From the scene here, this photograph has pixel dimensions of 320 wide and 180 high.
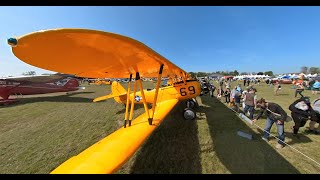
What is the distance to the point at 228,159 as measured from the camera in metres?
3.89

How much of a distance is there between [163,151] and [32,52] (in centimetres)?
359

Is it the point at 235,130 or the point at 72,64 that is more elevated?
the point at 72,64

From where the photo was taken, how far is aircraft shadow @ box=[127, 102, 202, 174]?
11.8ft

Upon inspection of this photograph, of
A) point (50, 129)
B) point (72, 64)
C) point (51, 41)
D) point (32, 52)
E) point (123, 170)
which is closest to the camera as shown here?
point (51, 41)

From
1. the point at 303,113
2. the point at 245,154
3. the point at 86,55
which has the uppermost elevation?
the point at 86,55

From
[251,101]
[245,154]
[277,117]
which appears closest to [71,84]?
[251,101]

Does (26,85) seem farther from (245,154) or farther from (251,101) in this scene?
(245,154)

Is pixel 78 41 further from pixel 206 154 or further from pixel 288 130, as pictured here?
pixel 288 130

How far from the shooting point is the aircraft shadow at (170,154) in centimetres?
359

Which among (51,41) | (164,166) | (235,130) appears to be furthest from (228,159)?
(51,41)

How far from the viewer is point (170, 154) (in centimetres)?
417

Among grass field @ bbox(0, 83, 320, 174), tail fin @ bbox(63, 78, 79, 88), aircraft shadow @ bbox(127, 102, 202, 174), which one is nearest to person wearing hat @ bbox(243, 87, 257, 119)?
grass field @ bbox(0, 83, 320, 174)

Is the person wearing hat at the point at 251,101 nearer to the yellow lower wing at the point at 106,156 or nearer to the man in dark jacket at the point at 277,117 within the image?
the man in dark jacket at the point at 277,117
